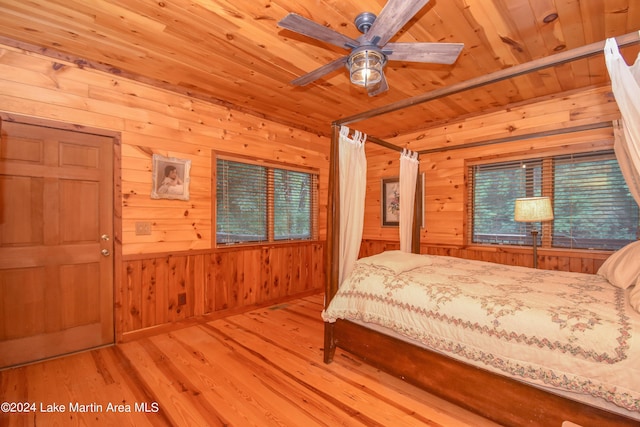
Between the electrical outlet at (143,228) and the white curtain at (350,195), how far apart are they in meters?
2.06

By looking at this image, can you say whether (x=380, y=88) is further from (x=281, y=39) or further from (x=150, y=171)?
(x=150, y=171)

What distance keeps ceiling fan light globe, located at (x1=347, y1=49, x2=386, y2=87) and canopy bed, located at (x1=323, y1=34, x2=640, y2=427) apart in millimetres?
480

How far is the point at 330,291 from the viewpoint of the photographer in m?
2.59

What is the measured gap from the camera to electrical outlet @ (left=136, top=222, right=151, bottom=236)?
303cm

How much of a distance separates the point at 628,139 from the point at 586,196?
211 centimetres

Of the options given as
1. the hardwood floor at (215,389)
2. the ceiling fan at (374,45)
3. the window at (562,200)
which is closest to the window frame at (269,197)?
the hardwood floor at (215,389)

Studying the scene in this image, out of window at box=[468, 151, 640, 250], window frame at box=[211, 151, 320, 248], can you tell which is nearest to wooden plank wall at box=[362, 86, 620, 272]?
window at box=[468, 151, 640, 250]

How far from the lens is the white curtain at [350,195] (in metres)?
2.65

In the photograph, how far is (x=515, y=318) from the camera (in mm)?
1622

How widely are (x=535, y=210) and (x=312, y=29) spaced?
285 centimetres

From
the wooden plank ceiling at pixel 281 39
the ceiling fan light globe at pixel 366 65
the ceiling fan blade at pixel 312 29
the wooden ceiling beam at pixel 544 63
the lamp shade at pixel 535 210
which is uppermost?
the wooden plank ceiling at pixel 281 39

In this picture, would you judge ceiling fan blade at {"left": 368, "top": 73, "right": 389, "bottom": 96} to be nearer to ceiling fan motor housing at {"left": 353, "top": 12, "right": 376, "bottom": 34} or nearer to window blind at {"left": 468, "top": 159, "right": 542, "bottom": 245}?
ceiling fan motor housing at {"left": 353, "top": 12, "right": 376, "bottom": 34}

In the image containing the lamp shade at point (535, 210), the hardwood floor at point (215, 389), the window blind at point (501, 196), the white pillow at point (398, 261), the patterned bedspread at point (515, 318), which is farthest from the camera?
the window blind at point (501, 196)

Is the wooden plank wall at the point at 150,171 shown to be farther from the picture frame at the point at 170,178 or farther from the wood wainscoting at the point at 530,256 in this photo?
the wood wainscoting at the point at 530,256
